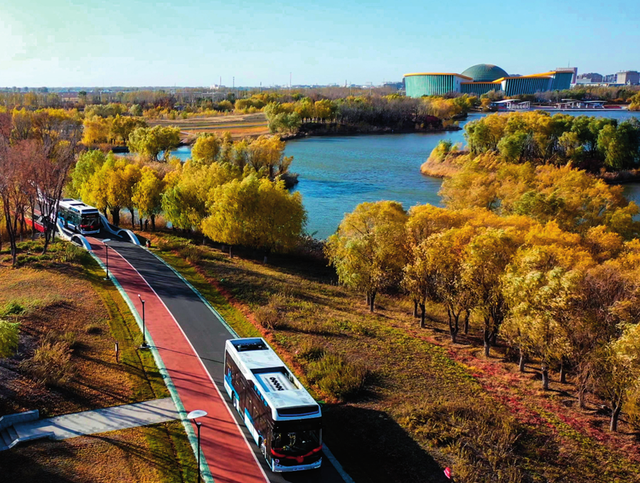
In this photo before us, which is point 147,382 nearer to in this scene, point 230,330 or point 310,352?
point 230,330

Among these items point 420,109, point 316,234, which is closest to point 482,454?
point 316,234

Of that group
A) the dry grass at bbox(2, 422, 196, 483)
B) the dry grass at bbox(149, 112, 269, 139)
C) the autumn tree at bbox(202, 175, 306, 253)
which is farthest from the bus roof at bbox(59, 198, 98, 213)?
the dry grass at bbox(149, 112, 269, 139)

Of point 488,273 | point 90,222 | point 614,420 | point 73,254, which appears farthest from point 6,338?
point 90,222

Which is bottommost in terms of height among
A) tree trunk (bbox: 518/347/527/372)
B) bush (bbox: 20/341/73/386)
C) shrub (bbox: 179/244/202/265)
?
tree trunk (bbox: 518/347/527/372)

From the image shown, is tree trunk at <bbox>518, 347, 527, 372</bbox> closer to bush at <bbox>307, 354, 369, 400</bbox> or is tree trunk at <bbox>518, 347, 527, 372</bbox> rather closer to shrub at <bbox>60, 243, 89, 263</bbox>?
bush at <bbox>307, 354, 369, 400</bbox>

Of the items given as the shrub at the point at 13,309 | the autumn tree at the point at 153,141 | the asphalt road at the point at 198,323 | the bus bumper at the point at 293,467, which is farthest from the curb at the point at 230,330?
the autumn tree at the point at 153,141
